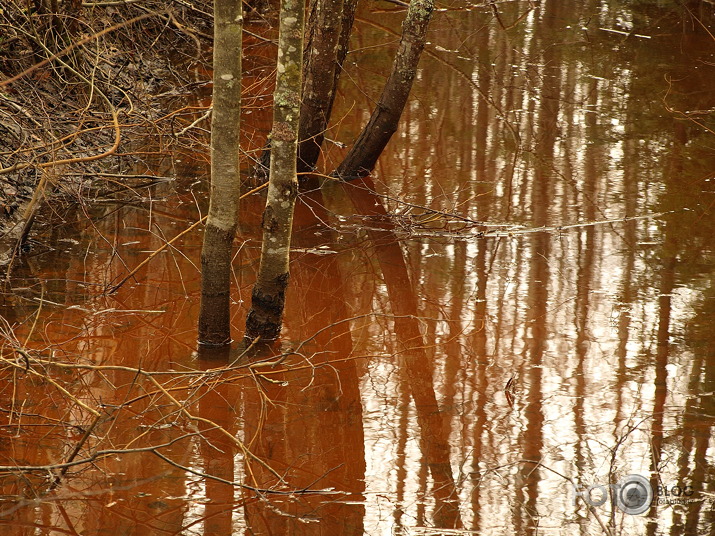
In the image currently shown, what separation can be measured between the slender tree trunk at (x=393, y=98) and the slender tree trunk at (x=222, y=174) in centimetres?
273

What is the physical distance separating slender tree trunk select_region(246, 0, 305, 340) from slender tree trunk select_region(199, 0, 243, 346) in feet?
0.63

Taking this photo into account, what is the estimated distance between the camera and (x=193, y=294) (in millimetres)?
5473

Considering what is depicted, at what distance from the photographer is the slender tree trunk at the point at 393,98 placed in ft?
21.6

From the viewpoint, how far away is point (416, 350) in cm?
490

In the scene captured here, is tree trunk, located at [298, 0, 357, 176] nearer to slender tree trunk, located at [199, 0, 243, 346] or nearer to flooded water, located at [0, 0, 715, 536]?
flooded water, located at [0, 0, 715, 536]

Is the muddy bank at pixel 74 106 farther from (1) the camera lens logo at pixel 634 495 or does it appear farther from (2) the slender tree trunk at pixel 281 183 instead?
(1) the camera lens logo at pixel 634 495

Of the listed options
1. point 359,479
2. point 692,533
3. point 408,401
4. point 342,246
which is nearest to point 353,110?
point 342,246

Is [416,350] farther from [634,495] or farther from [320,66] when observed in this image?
[320,66]

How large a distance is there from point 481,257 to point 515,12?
249 inches

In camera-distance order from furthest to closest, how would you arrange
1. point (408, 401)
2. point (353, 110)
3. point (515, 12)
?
point (515, 12), point (353, 110), point (408, 401)

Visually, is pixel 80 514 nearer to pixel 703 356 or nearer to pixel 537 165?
pixel 703 356

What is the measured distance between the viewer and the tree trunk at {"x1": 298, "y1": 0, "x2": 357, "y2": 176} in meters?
6.63

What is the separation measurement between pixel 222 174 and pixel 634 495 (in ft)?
8.15

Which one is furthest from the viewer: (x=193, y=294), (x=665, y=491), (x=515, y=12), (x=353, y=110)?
(x=515, y=12)
